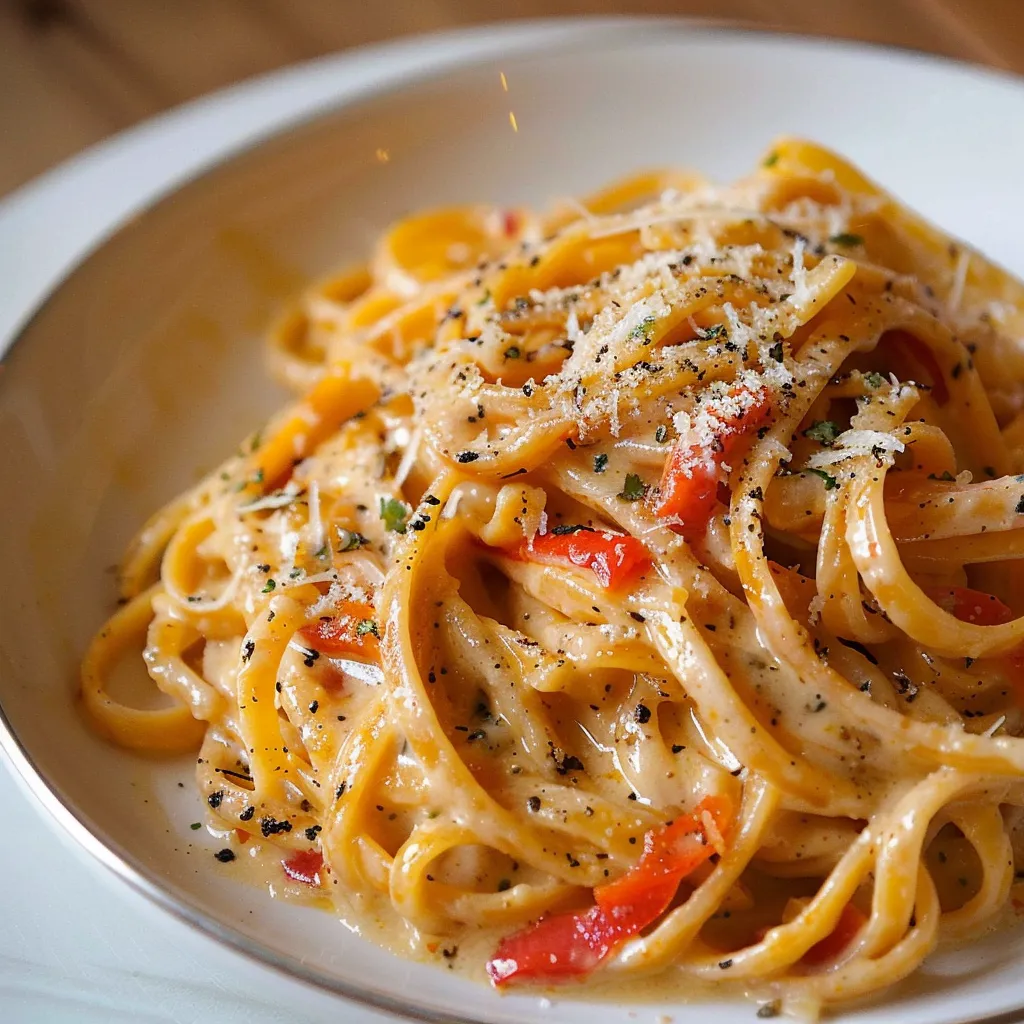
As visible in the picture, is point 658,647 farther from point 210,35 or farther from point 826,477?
point 210,35

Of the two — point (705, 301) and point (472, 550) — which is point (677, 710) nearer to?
point (472, 550)

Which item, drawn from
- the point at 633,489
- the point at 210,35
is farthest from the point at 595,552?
the point at 210,35

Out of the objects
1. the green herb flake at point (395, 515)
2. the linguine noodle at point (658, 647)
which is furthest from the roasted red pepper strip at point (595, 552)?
the green herb flake at point (395, 515)

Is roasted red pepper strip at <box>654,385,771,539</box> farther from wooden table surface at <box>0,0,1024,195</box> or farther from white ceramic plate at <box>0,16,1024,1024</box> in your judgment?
wooden table surface at <box>0,0,1024,195</box>

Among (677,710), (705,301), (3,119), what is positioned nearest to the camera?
(677,710)

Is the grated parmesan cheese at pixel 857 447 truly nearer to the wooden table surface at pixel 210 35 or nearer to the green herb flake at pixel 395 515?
the green herb flake at pixel 395 515

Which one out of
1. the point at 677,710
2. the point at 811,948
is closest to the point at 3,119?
the point at 677,710

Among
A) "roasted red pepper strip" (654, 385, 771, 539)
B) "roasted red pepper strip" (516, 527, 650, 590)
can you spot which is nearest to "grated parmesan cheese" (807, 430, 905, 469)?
"roasted red pepper strip" (654, 385, 771, 539)
